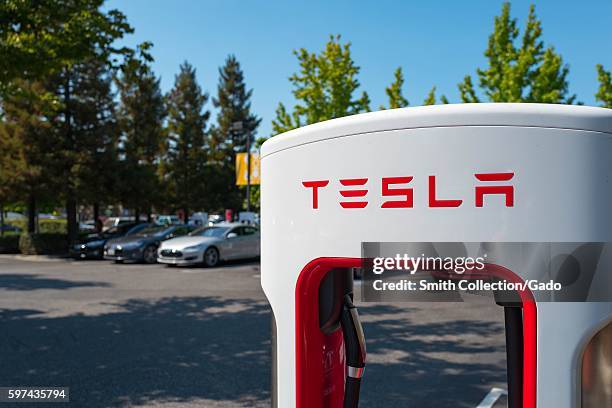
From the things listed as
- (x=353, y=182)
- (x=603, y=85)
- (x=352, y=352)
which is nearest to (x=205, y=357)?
(x=352, y=352)

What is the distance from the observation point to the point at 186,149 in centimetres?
4503

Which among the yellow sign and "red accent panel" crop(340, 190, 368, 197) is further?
the yellow sign

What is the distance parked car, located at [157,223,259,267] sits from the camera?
49.2 feet

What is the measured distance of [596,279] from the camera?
1405mm

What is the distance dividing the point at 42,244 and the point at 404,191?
77.3 feet

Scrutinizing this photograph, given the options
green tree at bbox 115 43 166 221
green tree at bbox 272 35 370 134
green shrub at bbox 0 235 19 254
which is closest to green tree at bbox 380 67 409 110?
green tree at bbox 272 35 370 134

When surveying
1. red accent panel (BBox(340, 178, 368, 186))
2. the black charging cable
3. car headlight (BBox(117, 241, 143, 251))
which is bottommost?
car headlight (BBox(117, 241, 143, 251))

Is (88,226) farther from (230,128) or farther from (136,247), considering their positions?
(136,247)

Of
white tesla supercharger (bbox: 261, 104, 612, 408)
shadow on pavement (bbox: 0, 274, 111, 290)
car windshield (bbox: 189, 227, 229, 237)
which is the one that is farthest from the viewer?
car windshield (bbox: 189, 227, 229, 237)

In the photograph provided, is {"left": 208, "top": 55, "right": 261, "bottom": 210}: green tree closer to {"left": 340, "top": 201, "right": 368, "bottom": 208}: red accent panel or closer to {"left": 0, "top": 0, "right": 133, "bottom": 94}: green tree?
{"left": 0, "top": 0, "right": 133, "bottom": 94}: green tree

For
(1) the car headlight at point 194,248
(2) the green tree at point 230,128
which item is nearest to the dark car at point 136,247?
(1) the car headlight at point 194,248

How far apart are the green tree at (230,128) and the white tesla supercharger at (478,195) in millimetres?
46128

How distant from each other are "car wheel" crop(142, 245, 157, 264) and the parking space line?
1405cm

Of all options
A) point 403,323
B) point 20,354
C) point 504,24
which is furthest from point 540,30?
point 20,354
